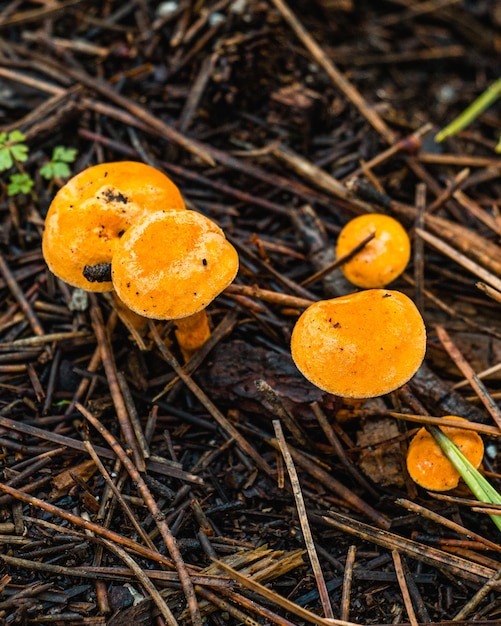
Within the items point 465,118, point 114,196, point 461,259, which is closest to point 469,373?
point 461,259

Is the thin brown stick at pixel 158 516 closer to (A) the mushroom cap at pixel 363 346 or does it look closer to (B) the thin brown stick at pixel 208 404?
(B) the thin brown stick at pixel 208 404

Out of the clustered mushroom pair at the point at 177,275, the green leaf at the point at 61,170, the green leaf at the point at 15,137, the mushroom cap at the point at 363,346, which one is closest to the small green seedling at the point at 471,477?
the clustered mushroom pair at the point at 177,275

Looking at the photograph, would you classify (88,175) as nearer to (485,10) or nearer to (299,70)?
(299,70)

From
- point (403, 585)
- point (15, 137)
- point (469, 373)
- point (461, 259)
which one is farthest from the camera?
point (15, 137)

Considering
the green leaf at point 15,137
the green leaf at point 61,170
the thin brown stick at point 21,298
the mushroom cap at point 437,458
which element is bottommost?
the mushroom cap at point 437,458

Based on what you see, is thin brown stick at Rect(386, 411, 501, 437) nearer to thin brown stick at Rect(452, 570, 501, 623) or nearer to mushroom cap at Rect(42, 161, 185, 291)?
thin brown stick at Rect(452, 570, 501, 623)

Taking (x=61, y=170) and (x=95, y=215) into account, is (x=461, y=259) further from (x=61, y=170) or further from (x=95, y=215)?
(x=61, y=170)

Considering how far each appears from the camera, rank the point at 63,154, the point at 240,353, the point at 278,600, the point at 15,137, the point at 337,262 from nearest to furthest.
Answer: the point at 278,600, the point at 240,353, the point at 337,262, the point at 15,137, the point at 63,154
